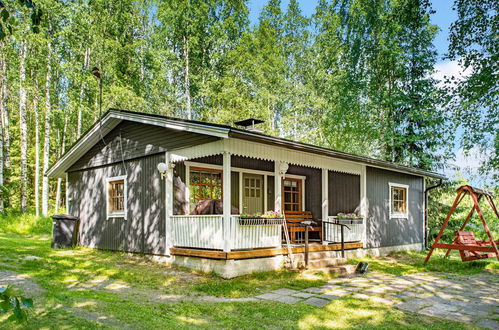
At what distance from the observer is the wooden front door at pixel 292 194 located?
11062mm

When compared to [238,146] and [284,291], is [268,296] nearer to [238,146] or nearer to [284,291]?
[284,291]

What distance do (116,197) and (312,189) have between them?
5.57m

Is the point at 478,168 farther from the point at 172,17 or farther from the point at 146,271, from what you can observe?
the point at 172,17

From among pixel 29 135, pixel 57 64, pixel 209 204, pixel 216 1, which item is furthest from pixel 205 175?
pixel 29 135

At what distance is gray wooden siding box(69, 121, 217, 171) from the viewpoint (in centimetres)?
831

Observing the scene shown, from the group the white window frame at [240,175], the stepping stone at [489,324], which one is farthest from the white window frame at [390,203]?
the stepping stone at [489,324]

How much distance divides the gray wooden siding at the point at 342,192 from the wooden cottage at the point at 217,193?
1.2 inches

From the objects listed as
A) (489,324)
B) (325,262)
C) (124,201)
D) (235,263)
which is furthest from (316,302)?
(124,201)

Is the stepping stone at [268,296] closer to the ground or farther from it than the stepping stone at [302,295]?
farther from it

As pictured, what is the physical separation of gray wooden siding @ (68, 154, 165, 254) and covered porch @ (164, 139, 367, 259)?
0.47 m

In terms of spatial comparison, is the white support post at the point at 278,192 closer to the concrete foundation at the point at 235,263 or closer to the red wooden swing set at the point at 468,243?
the concrete foundation at the point at 235,263

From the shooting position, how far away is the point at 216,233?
24.0ft

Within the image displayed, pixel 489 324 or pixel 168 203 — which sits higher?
pixel 168 203

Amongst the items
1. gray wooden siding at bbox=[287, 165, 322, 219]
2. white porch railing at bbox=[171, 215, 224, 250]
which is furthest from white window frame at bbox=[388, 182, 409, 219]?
white porch railing at bbox=[171, 215, 224, 250]
